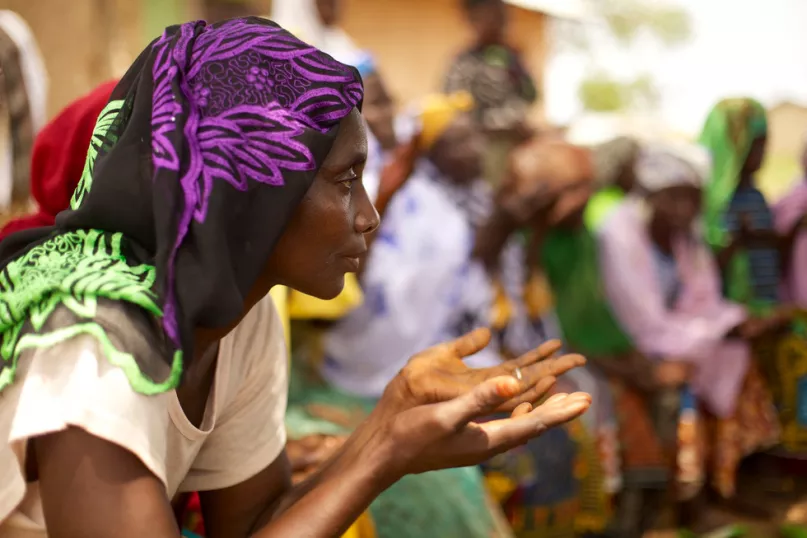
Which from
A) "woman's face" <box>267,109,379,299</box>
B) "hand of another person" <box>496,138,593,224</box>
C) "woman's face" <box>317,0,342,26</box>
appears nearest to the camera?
"woman's face" <box>267,109,379,299</box>

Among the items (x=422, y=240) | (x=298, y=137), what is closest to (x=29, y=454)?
(x=298, y=137)

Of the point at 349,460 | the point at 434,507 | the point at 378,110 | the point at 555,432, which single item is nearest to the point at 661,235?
the point at 555,432

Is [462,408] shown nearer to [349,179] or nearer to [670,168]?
[349,179]

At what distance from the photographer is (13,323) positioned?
1.34 m

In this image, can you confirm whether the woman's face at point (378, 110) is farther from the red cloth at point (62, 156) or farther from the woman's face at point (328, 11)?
the red cloth at point (62, 156)

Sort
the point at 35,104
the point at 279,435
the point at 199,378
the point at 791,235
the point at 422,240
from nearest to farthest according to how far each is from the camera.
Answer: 1. the point at 199,378
2. the point at 279,435
3. the point at 35,104
4. the point at 422,240
5. the point at 791,235

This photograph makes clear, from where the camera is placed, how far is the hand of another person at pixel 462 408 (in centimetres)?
138

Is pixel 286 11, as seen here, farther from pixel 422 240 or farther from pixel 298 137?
pixel 298 137

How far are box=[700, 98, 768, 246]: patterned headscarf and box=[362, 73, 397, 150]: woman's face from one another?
6.60 ft

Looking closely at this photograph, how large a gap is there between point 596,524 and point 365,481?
263cm

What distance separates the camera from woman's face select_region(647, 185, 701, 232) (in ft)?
15.4

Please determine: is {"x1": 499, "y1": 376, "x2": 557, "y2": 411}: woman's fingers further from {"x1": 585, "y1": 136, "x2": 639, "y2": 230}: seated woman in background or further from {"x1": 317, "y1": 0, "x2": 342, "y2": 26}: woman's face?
{"x1": 585, "y1": 136, "x2": 639, "y2": 230}: seated woman in background

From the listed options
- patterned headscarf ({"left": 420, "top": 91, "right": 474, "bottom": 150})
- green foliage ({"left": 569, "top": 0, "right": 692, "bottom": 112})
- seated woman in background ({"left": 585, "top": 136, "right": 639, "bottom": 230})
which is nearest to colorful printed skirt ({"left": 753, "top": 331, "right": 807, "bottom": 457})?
seated woman in background ({"left": 585, "top": 136, "right": 639, "bottom": 230})

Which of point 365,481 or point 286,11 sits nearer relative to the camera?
point 365,481
